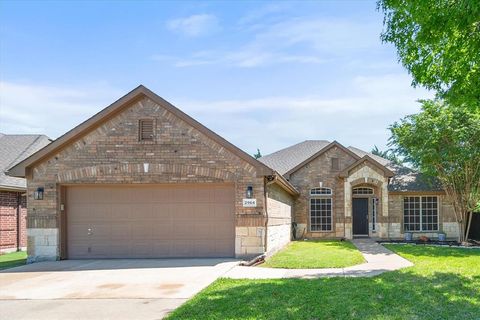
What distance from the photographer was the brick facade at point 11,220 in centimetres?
1806

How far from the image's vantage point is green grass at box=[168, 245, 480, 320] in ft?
22.6

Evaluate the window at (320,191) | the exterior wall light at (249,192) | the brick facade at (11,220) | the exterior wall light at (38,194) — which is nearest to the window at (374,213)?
the window at (320,191)

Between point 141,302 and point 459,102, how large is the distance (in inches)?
279

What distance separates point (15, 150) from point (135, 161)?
9597mm

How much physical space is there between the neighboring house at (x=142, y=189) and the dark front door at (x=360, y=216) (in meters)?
10.4

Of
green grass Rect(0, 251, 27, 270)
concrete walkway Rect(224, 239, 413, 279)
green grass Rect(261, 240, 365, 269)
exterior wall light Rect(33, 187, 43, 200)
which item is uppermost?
exterior wall light Rect(33, 187, 43, 200)

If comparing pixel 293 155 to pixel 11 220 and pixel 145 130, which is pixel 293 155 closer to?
pixel 145 130

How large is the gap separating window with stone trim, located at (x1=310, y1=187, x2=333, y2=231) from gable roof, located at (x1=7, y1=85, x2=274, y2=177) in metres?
10.3

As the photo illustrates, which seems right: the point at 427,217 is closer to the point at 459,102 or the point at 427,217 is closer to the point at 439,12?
the point at 459,102

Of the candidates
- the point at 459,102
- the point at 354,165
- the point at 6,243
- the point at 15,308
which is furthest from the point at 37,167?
the point at 354,165

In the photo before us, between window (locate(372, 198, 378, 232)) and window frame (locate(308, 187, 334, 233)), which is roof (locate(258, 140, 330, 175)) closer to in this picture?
window frame (locate(308, 187, 334, 233))

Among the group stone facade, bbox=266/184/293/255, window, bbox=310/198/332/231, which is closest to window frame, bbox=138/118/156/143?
stone facade, bbox=266/184/293/255

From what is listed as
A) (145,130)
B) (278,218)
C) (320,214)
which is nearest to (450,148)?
(320,214)

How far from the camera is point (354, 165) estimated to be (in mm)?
22547
